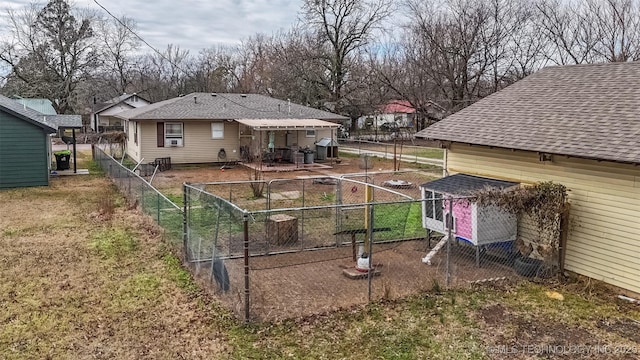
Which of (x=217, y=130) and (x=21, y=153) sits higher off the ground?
(x=217, y=130)

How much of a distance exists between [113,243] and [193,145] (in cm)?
1536

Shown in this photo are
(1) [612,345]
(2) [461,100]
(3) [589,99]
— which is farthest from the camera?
(2) [461,100]

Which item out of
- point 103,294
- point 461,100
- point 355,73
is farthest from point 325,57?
point 103,294

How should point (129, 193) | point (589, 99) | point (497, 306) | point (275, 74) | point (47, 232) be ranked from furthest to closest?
point (275, 74), point (129, 193), point (47, 232), point (589, 99), point (497, 306)

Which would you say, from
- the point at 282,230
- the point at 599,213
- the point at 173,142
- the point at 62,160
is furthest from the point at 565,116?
the point at 62,160

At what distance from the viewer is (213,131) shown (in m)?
26.1

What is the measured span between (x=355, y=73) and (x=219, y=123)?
20090mm

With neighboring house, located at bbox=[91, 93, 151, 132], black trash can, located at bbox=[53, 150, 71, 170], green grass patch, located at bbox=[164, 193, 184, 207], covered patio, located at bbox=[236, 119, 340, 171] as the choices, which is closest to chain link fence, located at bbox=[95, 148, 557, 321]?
green grass patch, located at bbox=[164, 193, 184, 207]

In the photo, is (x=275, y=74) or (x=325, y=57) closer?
(x=325, y=57)

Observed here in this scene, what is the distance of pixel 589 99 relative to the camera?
9836mm

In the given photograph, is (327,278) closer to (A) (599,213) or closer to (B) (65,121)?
(A) (599,213)

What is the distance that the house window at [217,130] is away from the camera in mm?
26078

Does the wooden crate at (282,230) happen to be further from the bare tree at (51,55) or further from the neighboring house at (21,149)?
the bare tree at (51,55)

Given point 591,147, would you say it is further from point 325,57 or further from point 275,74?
point 275,74
